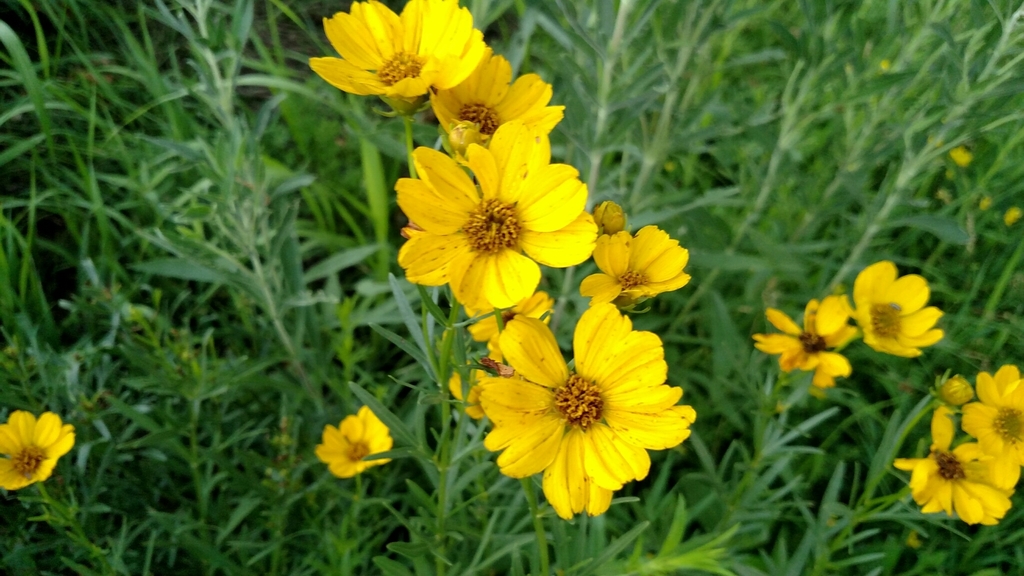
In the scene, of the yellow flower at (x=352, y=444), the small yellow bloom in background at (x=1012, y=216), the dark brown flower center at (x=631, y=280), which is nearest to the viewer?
the dark brown flower center at (x=631, y=280)

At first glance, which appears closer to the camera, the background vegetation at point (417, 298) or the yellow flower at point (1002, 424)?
the yellow flower at point (1002, 424)

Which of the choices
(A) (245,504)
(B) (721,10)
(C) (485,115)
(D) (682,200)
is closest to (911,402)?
(D) (682,200)

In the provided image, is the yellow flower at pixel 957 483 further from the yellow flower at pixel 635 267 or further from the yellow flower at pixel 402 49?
the yellow flower at pixel 402 49

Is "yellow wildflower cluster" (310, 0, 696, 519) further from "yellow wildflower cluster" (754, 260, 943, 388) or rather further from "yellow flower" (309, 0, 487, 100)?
"yellow wildflower cluster" (754, 260, 943, 388)

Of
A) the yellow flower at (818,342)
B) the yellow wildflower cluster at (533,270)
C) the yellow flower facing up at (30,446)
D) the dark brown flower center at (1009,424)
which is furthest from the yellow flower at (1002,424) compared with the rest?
the yellow flower facing up at (30,446)

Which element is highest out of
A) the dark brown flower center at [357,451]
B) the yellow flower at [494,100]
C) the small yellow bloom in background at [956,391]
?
the yellow flower at [494,100]

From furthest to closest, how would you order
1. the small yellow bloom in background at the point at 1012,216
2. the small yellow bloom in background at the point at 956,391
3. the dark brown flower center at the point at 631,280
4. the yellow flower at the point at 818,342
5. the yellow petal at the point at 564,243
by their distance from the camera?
the small yellow bloom in background at the point at 1012,216
the yellow flower at the point at 818,342
the small yellow bloom in background at the point at 956,391
the dark brown flower center at the point at 631,280
the yellow petal at the point at 564,243

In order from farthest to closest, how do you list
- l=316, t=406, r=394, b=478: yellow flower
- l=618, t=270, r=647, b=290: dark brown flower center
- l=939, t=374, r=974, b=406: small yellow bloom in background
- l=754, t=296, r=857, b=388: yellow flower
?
1. l=316, t=406, r=394, b=478: yellow flower
2. l=754, t=296, r=857, b=388: yellow flower
3. l=939, t=374, r=974, b=406: small yellow bloom in background
4. l=618, t=270, r=647, b=290: dark brown flower center

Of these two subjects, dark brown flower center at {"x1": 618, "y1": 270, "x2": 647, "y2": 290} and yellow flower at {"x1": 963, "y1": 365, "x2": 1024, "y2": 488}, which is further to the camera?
yellow flower at {"x1": 963, "y1": 365, "x2": 1024, "y2": 488}

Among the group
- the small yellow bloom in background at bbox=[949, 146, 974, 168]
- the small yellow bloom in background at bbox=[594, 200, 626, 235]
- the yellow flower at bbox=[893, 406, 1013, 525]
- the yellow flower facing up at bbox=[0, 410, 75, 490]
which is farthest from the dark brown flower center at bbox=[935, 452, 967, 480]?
the yellow flower facing up at bbox=[0, 410, 75, 490]
